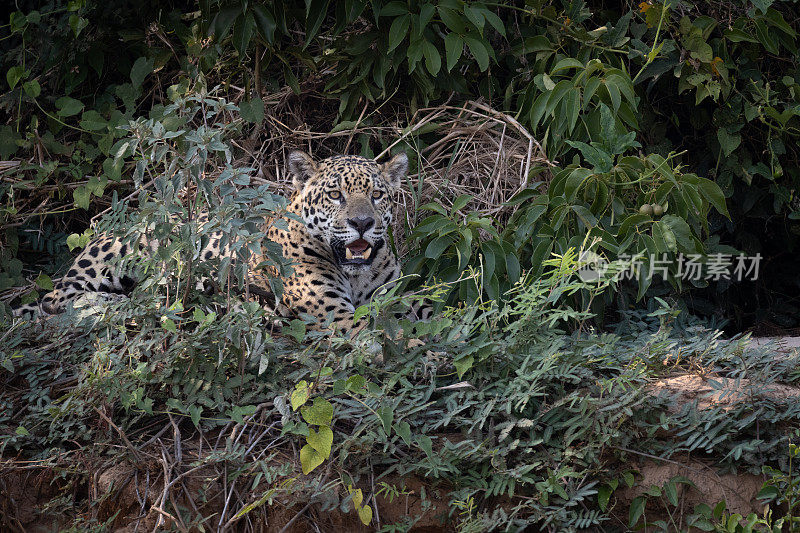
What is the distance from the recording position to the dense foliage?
141 inches

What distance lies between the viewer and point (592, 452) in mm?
3549

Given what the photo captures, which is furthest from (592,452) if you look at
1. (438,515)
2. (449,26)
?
(449,26)

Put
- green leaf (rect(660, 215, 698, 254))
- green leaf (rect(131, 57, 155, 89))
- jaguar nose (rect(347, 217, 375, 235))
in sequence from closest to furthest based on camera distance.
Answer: green leaf (rect(660, 215, 698, 254)), jaguar nose (rect(347, 217, 375, 235)), green leaf (rect(131, 57, 155, 89))

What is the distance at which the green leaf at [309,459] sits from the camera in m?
3.43

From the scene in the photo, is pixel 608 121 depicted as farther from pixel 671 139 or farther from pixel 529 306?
pixel 671 139

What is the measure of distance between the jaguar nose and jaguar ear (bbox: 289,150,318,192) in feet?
1.83

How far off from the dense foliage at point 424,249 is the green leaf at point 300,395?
1 centimetres

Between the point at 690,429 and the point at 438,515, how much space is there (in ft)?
3.61

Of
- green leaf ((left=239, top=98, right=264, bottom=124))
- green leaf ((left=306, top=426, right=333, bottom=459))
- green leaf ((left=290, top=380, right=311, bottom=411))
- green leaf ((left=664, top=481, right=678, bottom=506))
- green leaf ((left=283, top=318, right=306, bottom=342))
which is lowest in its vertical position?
green leaf ((left=664, top=481, right=678, bottom=506))

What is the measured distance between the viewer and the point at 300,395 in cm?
351

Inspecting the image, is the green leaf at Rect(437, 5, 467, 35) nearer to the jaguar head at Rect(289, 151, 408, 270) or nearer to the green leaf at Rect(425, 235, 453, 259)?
the jaguar head at Rect(289, 151, 408, 270)

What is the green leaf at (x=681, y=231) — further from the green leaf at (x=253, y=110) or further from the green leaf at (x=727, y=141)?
the green leaf at (x=253, y=110)

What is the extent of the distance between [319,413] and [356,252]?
5.71 ft

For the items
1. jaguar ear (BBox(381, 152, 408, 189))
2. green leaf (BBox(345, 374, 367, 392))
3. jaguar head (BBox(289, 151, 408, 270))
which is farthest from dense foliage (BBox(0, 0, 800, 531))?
jaguar head (BBox(289, 151, 408, 270))
